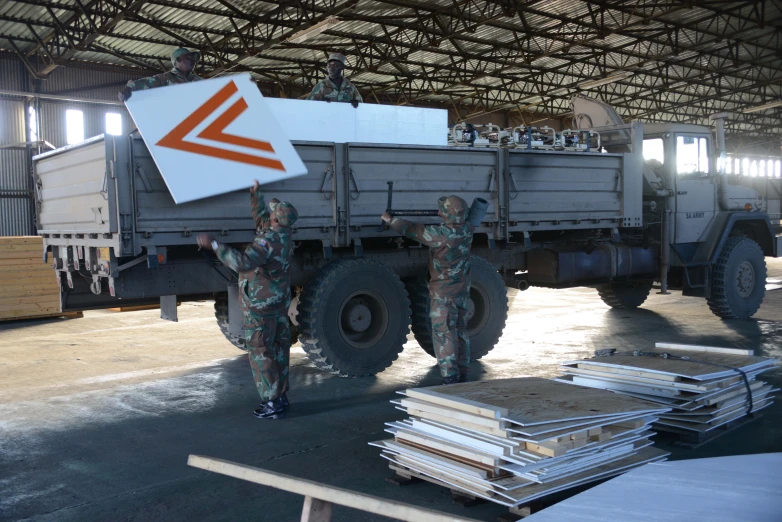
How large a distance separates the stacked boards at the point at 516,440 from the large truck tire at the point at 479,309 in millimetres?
3325

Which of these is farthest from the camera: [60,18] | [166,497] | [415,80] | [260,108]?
[415,80]

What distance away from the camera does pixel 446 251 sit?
6.85 meters

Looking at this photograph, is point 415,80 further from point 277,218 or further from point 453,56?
point 277,218

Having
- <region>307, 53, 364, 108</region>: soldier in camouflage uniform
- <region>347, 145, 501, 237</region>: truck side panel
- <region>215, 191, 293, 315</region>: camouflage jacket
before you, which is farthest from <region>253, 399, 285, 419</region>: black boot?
<region>307, 53, 364, 108</region>: soldier in camouflage uniform

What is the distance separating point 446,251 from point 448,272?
203 mm

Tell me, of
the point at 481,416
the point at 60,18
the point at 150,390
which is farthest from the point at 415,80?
the point at 481,416

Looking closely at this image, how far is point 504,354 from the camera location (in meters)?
8.97

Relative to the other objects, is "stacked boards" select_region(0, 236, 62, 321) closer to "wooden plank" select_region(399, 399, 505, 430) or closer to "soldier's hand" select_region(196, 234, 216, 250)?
"soldier's hand" select_region(196, 234, 216, 250)

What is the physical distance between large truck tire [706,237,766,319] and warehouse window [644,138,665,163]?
179cm

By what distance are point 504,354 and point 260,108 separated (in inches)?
165

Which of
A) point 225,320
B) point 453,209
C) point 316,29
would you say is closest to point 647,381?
point 453,209

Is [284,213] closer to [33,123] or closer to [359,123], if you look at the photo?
[359,123]

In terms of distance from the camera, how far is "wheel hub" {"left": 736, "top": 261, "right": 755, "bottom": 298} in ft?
37.6

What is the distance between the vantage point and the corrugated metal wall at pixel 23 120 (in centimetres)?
2045
